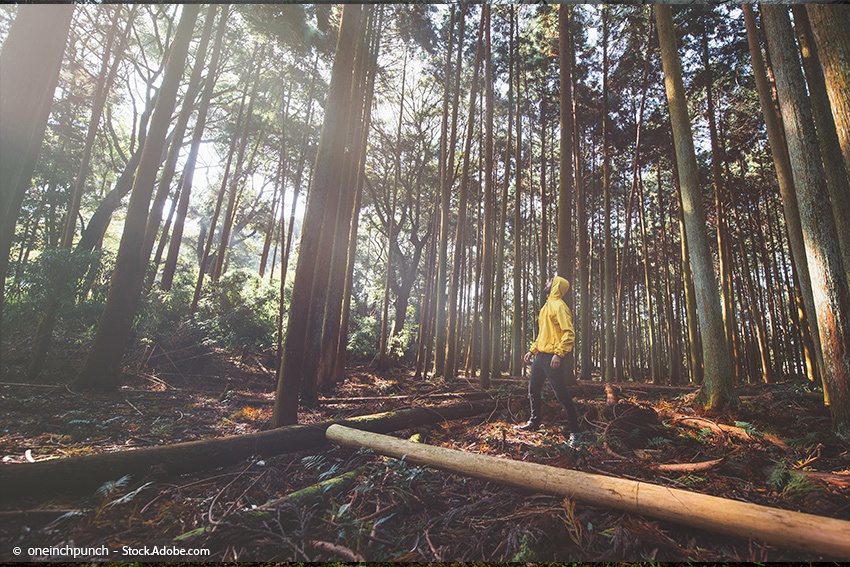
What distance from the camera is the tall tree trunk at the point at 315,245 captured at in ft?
12.9

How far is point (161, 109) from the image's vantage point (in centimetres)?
599

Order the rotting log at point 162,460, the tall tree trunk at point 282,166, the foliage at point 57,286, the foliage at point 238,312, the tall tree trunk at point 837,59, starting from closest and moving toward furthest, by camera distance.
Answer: the rotting log at point 162,460 → the tall tree trunk at point 837,59 → the foliage at point 57,286 → the foliage at point 238,312 → the tall tree trunk at point 282,166

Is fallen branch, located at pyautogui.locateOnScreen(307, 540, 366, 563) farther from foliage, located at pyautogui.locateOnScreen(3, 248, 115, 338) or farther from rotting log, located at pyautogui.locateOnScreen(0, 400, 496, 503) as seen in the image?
foliage, located at pyautogui.locateOnScreen(3, 248, 115, 338)

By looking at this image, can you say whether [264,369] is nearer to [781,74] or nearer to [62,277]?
[62,277]

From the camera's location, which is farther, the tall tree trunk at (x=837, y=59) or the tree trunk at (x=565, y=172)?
the tree trunk at (x=565, y=172)

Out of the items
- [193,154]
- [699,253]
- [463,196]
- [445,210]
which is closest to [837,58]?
[699,253]

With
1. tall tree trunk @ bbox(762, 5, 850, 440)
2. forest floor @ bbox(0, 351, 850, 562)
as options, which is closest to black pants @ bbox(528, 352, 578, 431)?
forest floor @ bbox(0, 351, 850, 562)

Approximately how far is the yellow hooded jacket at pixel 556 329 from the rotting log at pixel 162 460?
6.56ft

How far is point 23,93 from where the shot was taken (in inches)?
131

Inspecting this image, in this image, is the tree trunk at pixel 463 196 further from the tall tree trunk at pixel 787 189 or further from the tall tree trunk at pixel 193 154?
the tall tree trunk at pixel 193 154

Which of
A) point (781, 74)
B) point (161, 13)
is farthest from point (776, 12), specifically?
point (161, 13)

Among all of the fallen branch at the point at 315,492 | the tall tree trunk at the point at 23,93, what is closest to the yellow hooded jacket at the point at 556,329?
the fallen branch at the point at 315,492

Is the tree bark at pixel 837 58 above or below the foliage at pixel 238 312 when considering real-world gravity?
above

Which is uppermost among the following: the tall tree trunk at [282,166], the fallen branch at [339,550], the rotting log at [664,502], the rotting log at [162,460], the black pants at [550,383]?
the tall tree trunk at [282,166]
